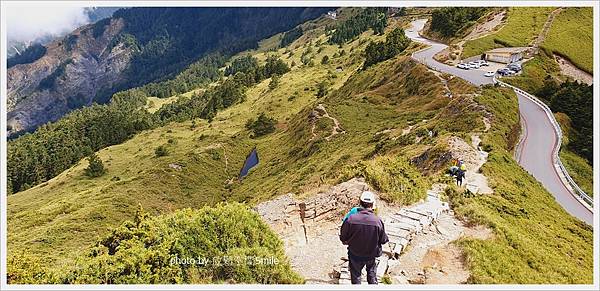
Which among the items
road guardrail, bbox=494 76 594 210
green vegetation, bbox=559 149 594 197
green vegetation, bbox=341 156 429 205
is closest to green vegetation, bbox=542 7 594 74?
road guardrail, bbox=494 76 594 210

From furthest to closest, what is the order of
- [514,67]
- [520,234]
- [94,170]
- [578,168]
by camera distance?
1. [94,170]
2. [514,67]
3. [578,168]
4. [520,234]

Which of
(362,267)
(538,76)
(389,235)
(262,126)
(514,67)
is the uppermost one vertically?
(362,267)

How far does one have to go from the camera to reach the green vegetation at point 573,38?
2960 inches

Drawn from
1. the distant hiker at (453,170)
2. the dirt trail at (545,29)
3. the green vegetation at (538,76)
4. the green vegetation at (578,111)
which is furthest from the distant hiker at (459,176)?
the dirt trail at (545,29)

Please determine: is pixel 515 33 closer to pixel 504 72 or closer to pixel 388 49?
pixel 504 72

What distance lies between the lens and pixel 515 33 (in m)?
88.1

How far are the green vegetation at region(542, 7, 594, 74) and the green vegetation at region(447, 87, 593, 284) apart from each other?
5593 cm

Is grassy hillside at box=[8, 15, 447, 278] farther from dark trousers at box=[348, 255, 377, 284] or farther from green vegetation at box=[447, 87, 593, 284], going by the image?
dark trousers at box=[348, 255, 377, 284]

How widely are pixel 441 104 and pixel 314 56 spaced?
146m

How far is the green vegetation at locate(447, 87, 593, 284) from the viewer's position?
46.3ft

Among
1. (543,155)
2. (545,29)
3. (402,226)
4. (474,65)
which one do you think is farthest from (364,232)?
(545,29)

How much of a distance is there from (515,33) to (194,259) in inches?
3677

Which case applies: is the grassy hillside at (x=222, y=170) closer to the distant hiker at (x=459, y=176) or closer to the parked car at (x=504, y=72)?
the distant hiker at (x=459, y=176)

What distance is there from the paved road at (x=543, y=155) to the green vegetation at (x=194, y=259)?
24.3 m
